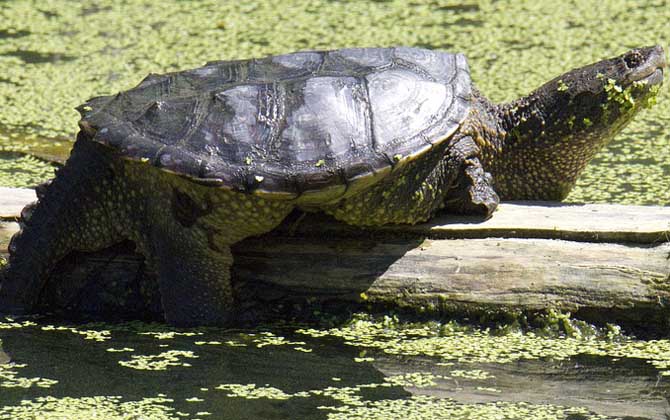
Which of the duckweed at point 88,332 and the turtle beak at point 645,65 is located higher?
the turtle beak at point 645,65

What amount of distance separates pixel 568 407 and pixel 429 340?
0.65 m

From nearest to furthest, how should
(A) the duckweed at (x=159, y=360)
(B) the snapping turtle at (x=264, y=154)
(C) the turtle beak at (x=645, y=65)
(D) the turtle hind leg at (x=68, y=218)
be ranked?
(A) the duckweed at (x=159, y=360), (B) the snapping turtle at (x=264, y=154), (D) the turtle hind leg at (x=68, y=218), (C) the turtle beak at (x=645, y=65)

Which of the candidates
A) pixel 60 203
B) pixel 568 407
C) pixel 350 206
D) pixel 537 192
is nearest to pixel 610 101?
pixel 537 192

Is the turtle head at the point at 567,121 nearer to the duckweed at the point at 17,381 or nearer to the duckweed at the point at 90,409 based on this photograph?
the duckweed at the point at 90,409

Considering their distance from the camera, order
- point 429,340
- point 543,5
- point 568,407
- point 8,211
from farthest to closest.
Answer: point 543,5 → point 8,211 → point 429,340 → point 568,407

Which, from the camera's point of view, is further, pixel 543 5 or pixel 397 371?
pixel 543 5

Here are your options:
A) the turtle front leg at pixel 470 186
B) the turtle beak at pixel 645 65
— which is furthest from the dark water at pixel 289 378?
the turtle beak at pixel 645 65

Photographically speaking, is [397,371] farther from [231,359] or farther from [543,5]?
[543,5]

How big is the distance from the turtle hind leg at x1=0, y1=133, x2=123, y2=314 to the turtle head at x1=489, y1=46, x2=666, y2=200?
1474mm

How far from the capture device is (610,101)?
4.13 m

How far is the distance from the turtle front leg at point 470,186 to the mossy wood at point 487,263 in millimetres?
53

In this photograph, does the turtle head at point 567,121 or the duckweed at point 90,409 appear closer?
the duckweed at point 90,409

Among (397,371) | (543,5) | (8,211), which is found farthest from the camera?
(543,5)

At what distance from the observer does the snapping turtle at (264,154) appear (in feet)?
Answer: 12.1
